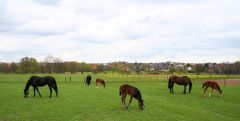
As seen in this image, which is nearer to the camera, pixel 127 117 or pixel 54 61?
pixel 127 117

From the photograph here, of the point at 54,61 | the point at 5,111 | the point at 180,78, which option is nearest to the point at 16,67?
the point at 54,61

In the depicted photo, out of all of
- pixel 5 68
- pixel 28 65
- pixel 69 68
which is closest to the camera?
pixel 28 65

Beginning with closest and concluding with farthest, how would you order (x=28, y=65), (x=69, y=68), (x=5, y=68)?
1. (x=28, y=65)
2. (x=5, y=68)
3. (x=69, y=68)

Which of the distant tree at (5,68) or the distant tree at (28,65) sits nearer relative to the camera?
the distant tree at (28,65)

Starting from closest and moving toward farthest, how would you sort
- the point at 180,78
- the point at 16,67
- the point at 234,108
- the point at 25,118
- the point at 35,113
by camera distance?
the point at 25,118 → the point at 35,113 → the point at 234,108 → the point at 180,78 → the point at 16,67

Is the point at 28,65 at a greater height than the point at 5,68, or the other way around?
the point at 28,65

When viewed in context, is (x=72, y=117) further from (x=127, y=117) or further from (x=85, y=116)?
(x=127, y=117)

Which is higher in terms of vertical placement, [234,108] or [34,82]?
[34,82]

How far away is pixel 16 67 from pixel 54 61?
2617cm

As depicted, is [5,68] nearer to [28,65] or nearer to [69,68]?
[28,65]

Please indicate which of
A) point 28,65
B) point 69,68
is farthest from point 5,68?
point 69,68

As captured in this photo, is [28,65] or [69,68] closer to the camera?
[28,65]

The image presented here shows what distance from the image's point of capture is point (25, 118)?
15.2 meters

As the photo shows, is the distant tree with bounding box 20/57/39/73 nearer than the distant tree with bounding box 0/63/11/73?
Yes
